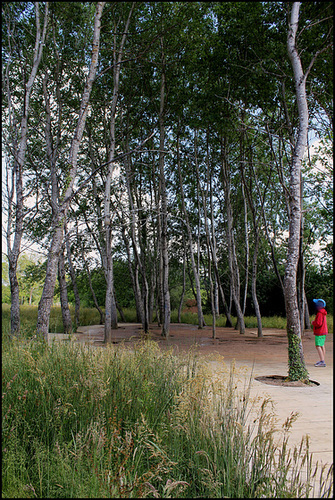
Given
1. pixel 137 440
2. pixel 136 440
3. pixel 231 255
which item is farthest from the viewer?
pixel 231 255

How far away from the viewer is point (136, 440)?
3084 millimetres

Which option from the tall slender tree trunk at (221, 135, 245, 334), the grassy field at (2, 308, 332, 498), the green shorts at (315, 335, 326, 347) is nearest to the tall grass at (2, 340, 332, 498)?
the grassy field at (2, 308, 332, 498)

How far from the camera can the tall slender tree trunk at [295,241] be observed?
24.8ft

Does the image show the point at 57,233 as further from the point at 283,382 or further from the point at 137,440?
the point at 137,440

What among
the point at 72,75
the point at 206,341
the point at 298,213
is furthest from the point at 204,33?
the point at 206,341

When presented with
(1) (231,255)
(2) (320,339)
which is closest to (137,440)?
(2) (320,339)

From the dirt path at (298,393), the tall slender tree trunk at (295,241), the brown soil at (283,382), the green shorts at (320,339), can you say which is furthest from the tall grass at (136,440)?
the green shorts at (320,339)

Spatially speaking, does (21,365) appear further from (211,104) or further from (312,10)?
(211,104)

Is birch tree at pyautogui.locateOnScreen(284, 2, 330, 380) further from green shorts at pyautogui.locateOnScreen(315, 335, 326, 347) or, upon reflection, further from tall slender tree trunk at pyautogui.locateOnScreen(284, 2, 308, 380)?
green shorts at pyautogui.locateOnScreen(315, 335, 326, 347)

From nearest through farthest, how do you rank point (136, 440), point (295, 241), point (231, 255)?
point (136, 440) < point (295, 241) < point (231, 255)

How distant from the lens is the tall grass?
2709 mm

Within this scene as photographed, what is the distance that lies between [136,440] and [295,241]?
5604 mm

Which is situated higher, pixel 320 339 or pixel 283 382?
pixel 320 339

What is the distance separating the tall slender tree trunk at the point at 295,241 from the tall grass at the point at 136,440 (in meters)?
3.36
